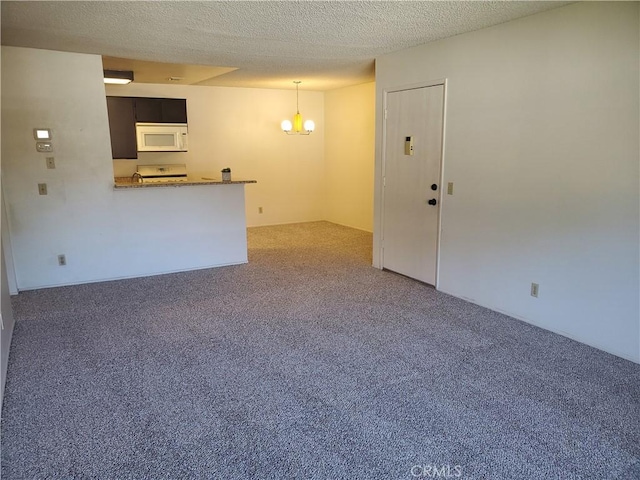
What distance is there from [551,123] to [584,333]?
1.52 metres

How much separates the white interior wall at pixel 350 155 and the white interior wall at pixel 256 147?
9.3 inches

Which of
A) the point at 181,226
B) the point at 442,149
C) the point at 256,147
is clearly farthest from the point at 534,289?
the point at 256,147

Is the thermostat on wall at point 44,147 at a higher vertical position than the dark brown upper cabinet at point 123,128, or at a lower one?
lower

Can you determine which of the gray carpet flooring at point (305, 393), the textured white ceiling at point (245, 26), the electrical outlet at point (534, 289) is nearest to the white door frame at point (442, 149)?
the textured white ceiling at point (245, 26)

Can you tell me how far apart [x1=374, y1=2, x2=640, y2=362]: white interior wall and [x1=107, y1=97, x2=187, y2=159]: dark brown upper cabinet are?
3910 millimetres

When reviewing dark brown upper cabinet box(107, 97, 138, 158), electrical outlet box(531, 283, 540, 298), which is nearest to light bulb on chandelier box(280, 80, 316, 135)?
dark brown upper cabinet box(107, 97, 138, 158)

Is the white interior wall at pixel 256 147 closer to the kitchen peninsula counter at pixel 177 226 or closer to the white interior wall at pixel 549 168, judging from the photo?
the kitchen peninsula counter at pixel 177 226

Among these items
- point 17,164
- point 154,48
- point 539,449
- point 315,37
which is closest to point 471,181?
point 315,37

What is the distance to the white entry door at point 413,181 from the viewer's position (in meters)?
4.10

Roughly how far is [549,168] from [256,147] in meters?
5.17

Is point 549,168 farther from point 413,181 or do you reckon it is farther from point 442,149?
point 413,181

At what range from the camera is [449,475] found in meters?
1.85

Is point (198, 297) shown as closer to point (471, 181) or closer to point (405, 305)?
point (405, 305)

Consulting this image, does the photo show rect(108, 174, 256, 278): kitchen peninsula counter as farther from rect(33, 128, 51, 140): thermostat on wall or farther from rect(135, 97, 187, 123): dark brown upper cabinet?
rect(135, 97, 187, 123): dark brown upper cabinet
